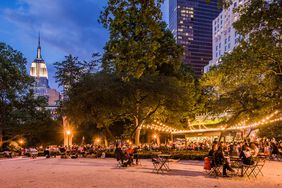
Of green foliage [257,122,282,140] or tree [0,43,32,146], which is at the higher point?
tree [0,43,32,146]

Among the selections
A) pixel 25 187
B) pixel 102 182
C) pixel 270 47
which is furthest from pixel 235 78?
pixel 25 187

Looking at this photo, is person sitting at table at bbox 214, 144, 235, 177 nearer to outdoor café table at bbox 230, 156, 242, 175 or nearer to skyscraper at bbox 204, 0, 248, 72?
outdoor café table at bbox 230, 156, 242, 175

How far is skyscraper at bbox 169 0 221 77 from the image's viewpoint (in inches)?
7456

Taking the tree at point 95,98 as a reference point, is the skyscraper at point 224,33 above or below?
above

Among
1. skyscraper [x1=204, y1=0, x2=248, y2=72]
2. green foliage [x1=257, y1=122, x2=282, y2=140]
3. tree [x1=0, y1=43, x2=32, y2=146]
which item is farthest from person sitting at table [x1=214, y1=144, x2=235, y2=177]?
skyscraper [x1=204, y1=0, x2=248, y2=72]

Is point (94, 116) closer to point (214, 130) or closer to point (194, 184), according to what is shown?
point (214, 130)

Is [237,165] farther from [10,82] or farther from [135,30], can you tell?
[10,82]

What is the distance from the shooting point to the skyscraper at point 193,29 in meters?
189

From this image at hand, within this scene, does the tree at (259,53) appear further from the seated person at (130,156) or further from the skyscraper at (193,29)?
the skyscraper at (193,29)

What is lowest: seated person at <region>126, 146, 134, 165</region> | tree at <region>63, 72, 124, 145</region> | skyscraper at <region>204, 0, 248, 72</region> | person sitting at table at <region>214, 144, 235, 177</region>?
seated person at <region>126, 146, 134, 165</region>

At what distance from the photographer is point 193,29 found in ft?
629

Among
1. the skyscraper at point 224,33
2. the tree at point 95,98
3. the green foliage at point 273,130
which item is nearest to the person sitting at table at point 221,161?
the tree at point 95,98

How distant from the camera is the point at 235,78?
1778cm

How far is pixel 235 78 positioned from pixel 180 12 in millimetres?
180096
